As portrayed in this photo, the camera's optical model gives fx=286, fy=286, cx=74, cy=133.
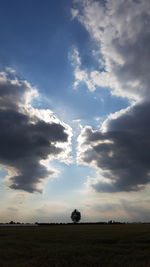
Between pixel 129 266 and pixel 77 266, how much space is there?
174 inches

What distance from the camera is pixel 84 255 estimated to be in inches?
1213

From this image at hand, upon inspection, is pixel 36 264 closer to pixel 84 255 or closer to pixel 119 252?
pixel 84 255

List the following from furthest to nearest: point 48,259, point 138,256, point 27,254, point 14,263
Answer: point 27,254, point 138,256, point 48,259, point 14,263

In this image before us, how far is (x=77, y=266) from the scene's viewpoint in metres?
24.5

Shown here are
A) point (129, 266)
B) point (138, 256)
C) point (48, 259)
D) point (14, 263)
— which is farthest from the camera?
point (138, 256)

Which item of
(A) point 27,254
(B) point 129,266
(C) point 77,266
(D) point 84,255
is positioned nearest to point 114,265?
(B) point 129,266

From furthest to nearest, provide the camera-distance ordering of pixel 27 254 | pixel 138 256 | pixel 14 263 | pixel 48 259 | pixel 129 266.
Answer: pixel 27 254
pixel 138 256
pixel 48 259
pixel 14 263
pixel 129 266

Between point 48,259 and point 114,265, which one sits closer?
point 114,265

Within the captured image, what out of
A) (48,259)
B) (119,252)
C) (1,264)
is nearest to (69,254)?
(48,259)

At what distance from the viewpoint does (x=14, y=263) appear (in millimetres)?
26188

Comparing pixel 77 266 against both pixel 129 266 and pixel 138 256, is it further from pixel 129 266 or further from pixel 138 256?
pixel 138 256

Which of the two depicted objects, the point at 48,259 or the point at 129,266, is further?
the point at 48,259

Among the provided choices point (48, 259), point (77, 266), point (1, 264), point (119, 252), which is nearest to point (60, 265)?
point (77, 266)

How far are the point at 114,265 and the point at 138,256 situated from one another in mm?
6549
